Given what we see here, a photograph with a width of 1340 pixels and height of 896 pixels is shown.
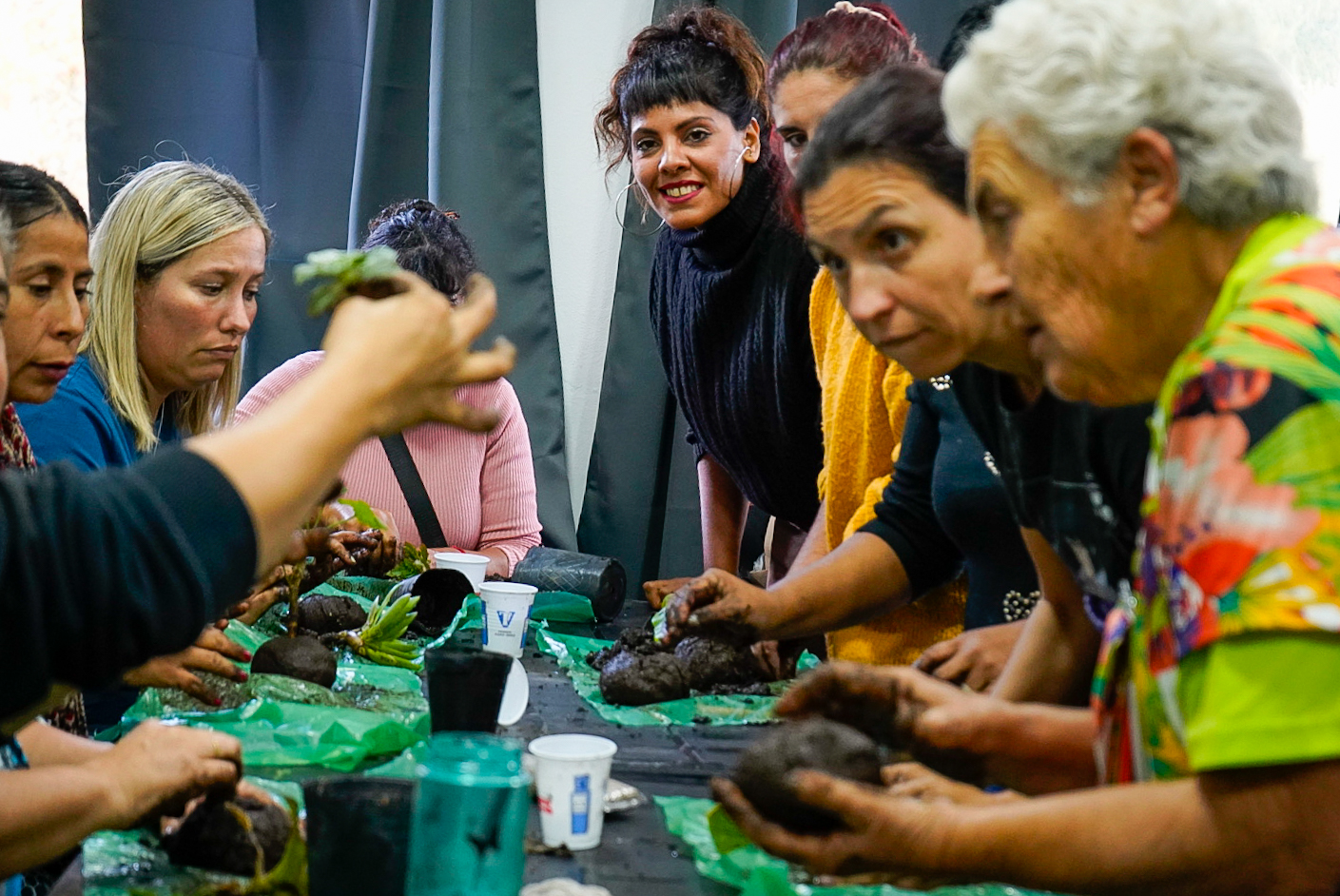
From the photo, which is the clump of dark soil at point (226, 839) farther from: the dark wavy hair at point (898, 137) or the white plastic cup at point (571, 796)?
the dark wavy hair at point (898, 137)

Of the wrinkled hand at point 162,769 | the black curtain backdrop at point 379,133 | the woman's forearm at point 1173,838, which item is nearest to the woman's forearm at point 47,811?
the wrinkled hand at point 162,769

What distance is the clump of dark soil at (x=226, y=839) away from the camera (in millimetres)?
1240

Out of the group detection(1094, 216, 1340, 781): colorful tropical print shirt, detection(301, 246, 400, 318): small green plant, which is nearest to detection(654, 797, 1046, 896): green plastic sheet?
detection(1094, 216, 1340, 781): colorful tropical print shirt

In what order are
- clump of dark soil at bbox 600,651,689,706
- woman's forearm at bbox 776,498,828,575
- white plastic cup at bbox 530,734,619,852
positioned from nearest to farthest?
1. white plastic cup at bbox 530,734,619,852
2. clump of dark soil at bbox 600,651,689,706
3. woman's forearm at bbox 776,498,828,575

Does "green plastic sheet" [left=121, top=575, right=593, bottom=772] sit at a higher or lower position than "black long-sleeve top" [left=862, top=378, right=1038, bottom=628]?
lower

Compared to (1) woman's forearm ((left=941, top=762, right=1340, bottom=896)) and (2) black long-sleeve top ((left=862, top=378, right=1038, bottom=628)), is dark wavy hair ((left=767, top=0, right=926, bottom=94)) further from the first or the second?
(1) woman's forearm ((left=941, top=762, right=1340, bottom=896))

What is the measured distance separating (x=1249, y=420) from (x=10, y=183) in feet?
6.57

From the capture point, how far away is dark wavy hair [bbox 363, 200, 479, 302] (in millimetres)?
3436

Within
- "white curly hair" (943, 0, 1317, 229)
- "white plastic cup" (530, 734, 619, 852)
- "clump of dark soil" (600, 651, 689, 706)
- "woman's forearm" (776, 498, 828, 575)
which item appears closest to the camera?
"white curly hair" (943, 0, 1317, 229)

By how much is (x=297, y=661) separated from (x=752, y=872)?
1.03 meters

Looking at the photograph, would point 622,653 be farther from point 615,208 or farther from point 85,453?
point 615,208

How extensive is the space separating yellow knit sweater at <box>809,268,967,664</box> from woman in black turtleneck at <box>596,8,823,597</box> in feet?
1.34

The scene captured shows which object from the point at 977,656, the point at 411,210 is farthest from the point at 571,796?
the point at 411,210

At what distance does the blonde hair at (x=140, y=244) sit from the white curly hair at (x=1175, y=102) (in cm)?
214
